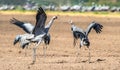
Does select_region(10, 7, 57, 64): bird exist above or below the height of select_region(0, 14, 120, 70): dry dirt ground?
above

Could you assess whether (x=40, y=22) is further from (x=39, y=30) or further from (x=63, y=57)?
(x=63, y=57)

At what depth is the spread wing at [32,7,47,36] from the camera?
1916 cm

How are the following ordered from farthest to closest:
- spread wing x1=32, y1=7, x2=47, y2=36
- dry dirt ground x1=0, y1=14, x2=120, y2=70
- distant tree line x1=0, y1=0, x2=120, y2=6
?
1. distant tree line x1=0, y1=0, x2=120, y2=6
2. spread wing x1=32, y1=7, x2=47, y2=36
3. dry dirt ground x1=0, y1=14, x2=120, y2=70

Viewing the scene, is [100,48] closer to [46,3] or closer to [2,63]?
[2,63]

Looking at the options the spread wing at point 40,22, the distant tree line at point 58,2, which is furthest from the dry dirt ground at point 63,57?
the distant tree line at point 58,2

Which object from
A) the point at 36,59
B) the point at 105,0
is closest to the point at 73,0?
the point at 105,0

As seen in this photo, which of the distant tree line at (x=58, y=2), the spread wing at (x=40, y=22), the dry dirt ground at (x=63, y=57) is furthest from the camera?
the distant tree line at (x=58, y=2)

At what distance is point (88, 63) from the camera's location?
1967 cm

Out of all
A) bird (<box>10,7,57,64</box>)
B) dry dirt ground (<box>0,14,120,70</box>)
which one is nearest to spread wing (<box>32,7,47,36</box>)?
bird (<box>10,7,57,64</box>)

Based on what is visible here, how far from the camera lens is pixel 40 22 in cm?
1939

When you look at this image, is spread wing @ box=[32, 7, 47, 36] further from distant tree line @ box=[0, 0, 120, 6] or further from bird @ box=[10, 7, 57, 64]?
distant tree line @ box=[0, 0, 120, 6]

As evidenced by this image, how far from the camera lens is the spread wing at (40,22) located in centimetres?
1916

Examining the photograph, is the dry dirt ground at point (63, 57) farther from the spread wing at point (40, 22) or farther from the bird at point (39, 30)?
the spread wing at point (40, 22)

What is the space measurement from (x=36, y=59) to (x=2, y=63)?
153 cm
